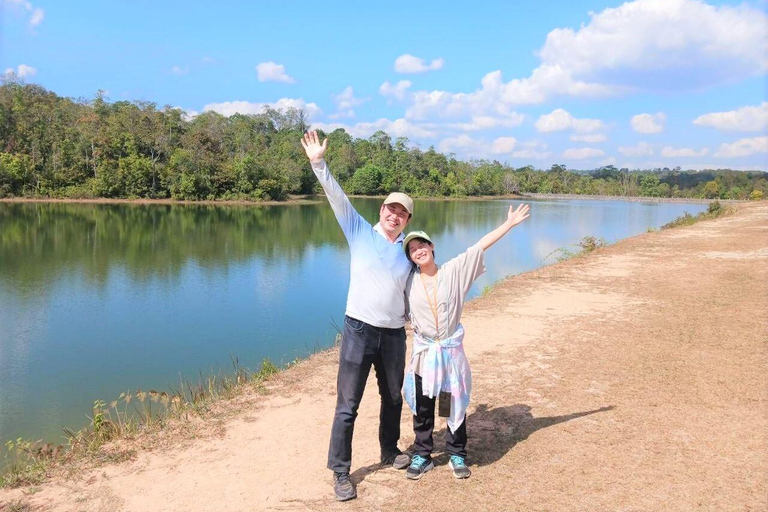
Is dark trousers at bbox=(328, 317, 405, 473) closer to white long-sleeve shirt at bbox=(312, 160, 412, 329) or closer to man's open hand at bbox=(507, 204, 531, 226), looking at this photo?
white long-sleeve shirt at bbox=(312, 160, 412, 329)

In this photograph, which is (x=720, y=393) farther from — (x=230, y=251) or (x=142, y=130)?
(x=142, y=130)

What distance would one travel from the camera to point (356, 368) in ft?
9.55

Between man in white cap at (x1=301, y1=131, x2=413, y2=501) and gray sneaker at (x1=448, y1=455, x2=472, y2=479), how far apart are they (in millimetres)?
599

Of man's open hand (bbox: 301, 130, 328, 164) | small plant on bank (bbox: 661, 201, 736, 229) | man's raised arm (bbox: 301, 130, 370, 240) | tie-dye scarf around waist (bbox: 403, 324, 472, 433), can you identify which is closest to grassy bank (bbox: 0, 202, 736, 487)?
tie-dye scarf around waist (bbox: 403, 324, 472, 433)

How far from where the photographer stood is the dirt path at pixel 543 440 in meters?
→ 2.97

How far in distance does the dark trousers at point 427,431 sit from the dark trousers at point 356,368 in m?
0.17

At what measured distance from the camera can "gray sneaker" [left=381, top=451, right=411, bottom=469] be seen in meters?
3.22

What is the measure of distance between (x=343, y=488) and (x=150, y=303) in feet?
32.8

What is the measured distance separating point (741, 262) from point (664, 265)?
1.69 meters

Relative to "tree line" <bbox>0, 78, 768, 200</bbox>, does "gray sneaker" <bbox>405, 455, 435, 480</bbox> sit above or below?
below

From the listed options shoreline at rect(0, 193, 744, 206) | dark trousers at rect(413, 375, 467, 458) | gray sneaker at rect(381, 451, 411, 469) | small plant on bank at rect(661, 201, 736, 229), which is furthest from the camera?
shoreline at rect(0, 193, 744, 206)

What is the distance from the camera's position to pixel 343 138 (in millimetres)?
84562

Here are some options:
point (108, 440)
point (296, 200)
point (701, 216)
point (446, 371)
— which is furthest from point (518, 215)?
point (296, 200)

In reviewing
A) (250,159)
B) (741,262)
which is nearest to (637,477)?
(741,262)
